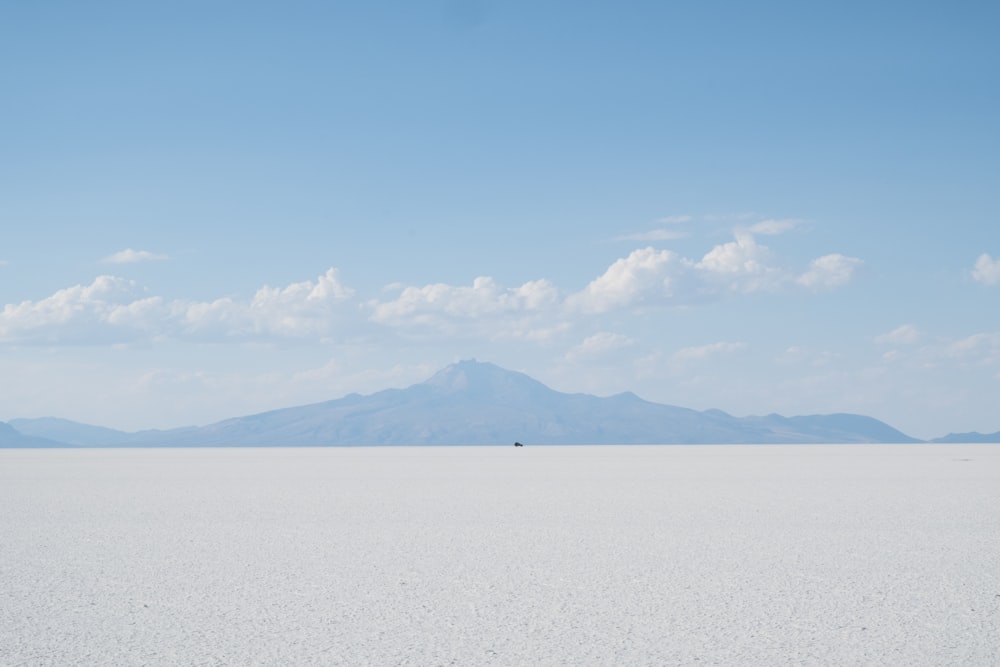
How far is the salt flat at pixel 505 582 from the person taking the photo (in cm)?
652

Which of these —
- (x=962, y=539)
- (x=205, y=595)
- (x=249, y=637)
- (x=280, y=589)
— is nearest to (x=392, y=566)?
(x=280, y=589)

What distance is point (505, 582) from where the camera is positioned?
896cm

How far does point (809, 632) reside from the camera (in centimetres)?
686

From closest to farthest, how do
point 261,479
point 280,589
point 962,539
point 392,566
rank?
point 280,589 → point 392,566 → point 962,539 → point 261,479

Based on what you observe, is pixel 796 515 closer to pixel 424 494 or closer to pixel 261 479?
pixel 424 494

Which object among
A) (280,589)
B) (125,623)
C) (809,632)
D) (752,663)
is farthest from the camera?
(280,589)

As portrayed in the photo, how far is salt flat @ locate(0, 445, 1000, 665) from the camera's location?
6.52m

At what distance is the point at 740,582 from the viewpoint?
8891 mm

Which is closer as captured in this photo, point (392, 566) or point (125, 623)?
point (125, 623)

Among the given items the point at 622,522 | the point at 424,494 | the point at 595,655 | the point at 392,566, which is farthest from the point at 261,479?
the point at 595,655

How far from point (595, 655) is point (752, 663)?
1064 mm

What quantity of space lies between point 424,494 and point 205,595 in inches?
460

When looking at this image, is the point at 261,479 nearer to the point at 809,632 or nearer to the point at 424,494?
the point at 424,494

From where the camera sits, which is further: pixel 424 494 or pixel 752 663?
pixel 424 494
